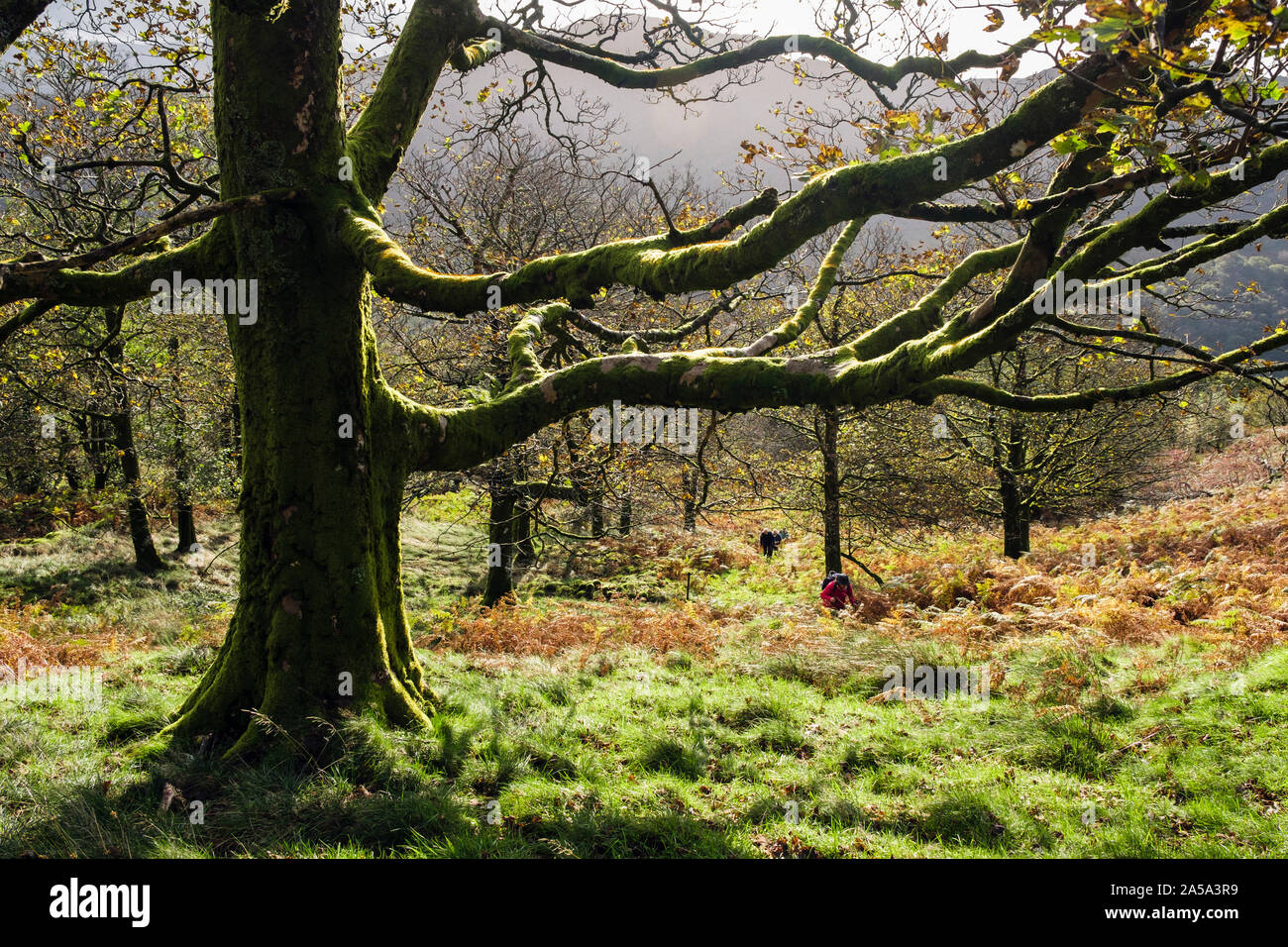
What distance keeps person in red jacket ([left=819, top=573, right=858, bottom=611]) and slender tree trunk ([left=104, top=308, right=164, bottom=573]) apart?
43.8 feet

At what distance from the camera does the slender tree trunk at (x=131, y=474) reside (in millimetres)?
12898

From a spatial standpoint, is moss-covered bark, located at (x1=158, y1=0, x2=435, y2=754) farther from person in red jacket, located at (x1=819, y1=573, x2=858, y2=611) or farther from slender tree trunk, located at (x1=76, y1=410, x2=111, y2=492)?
slender tree trunk, located at (x1=76, y1=410, x2=111, y2=492)

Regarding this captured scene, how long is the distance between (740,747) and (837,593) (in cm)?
682

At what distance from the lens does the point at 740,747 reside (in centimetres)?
544

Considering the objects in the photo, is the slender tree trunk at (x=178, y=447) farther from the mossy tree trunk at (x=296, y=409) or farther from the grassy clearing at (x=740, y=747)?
the mossy tree trunk at (x=296, y=409)

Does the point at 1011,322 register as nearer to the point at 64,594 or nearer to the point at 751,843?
the point at 751,843

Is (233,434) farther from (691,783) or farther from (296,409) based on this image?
(691,783)

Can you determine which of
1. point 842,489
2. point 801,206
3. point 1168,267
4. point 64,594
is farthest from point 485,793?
point 64,594

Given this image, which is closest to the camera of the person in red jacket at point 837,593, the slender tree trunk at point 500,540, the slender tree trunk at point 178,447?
the person in red jacket at point 837,593

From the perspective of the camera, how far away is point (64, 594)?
1285cm

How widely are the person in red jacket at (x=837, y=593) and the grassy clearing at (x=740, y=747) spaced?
120cm

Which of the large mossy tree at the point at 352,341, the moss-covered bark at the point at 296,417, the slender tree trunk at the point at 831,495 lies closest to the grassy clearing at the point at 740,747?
the moss-covered bark at the point at 296,417

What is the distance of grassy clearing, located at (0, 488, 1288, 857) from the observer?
3891mm

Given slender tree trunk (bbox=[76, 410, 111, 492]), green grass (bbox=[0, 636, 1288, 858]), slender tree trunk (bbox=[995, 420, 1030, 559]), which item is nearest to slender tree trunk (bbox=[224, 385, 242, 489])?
slender tree trunk (bbox=[76, 410, 111, 492])
